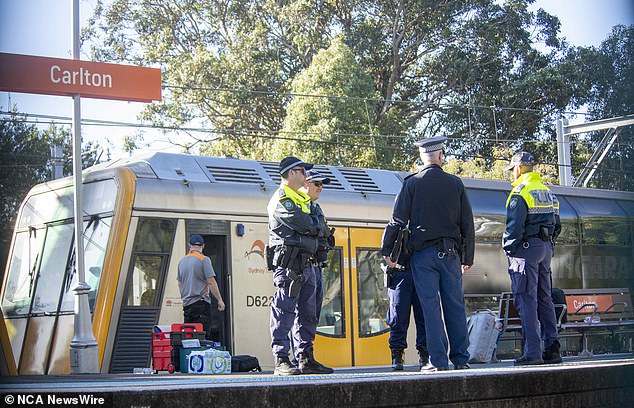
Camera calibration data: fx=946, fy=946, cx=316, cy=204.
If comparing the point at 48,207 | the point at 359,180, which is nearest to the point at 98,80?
the point at 48,207

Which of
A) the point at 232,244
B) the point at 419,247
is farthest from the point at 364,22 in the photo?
the point at 419,247

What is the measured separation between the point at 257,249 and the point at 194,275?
1.69m

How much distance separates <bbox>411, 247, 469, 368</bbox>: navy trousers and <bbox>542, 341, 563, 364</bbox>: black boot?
136 centimetres

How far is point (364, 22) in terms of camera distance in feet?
117

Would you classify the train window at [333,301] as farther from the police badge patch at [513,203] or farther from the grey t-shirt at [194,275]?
the police badge patch at [513,203]

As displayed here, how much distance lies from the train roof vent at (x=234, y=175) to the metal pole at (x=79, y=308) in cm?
227

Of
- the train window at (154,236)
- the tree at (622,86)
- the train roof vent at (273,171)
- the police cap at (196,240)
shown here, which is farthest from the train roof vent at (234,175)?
the tree at (622,86)

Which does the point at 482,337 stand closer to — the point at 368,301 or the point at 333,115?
the point at 368,301

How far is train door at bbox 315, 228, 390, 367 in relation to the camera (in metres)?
13.1

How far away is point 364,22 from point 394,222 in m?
28.9

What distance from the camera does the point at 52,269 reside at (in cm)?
1220

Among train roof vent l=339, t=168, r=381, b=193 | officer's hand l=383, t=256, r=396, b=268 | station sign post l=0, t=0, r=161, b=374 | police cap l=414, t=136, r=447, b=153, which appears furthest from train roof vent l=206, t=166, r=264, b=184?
police cap l=414, t=136, r=447, b=153

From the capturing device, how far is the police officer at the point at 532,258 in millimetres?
8375

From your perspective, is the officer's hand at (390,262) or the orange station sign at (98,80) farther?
the orange station sign at (98,80)
